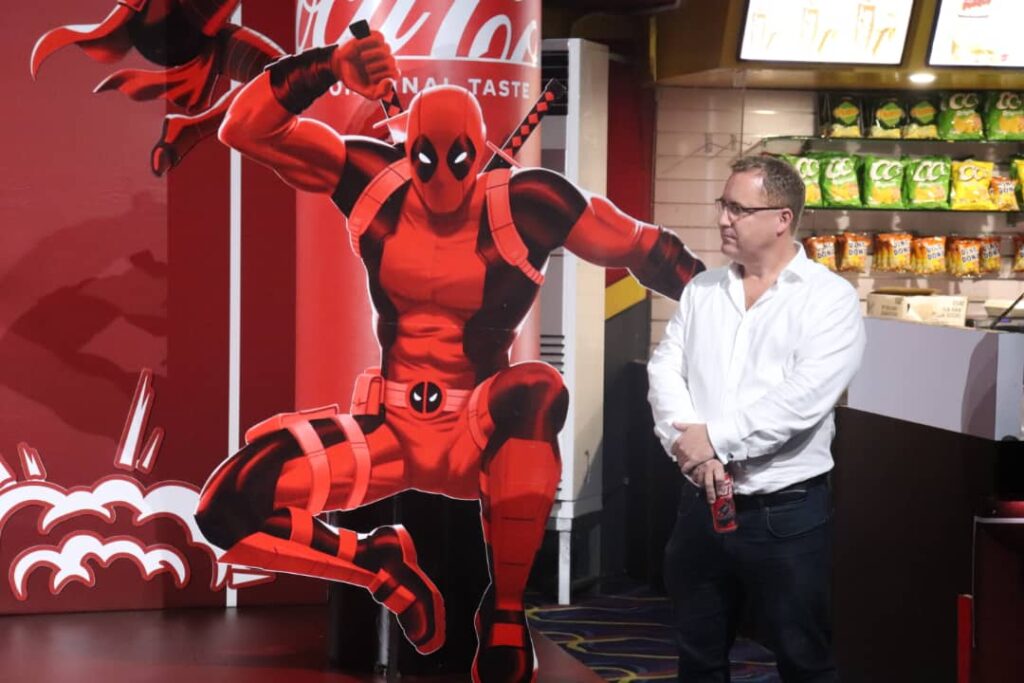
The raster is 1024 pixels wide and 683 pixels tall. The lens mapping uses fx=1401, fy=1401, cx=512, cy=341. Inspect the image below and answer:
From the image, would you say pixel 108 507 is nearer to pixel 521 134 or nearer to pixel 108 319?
pixel 108 319

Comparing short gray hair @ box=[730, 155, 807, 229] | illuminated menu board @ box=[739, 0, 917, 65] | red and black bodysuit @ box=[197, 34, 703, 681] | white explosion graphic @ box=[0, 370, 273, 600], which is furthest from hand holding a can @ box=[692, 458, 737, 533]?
illuminated menu board @ box=[739, 0, 917, 65]

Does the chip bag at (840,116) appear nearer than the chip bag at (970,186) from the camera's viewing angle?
Yes

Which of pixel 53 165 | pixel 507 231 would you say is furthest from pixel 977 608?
pixel 53 165

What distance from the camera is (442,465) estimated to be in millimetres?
4125

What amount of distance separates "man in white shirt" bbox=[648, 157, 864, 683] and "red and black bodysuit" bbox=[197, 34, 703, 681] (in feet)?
2.85

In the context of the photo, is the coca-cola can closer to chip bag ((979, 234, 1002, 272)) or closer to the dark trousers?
the dark trousers

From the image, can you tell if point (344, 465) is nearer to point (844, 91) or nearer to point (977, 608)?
point (977, 608)

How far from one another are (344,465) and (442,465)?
0.95 feet

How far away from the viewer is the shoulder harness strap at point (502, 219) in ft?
13.5

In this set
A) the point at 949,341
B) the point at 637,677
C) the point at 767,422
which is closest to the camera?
the point at 767,422

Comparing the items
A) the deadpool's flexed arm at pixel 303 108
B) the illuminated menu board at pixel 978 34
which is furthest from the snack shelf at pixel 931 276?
the deadpool's flexed arm at pixel 303 108

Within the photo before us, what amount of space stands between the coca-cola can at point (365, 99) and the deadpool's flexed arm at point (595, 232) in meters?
0.10

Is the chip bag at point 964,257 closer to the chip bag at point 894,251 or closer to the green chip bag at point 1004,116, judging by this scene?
the chip bag at point 894,251

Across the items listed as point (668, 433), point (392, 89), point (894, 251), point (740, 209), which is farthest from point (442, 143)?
point (894, 251)
